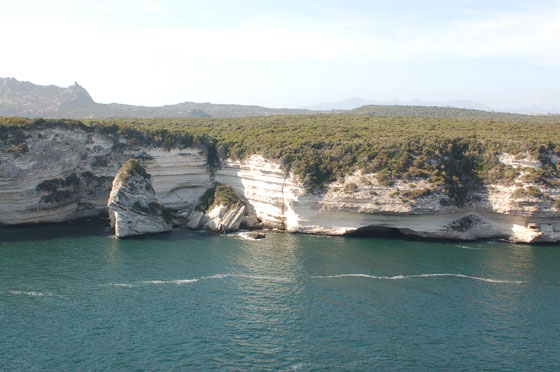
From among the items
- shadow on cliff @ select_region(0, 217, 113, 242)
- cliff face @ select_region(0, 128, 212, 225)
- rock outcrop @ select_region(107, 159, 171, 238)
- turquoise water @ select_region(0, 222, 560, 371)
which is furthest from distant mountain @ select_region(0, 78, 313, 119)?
turquoise water @ select_region(0, 222, 560, 371)

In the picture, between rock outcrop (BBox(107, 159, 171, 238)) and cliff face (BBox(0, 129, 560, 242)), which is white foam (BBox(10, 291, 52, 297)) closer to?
rock outcrop (BBox(107, 159, 171, 238))

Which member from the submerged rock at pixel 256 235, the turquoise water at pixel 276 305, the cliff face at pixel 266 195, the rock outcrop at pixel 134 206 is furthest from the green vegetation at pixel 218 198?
the turquoise water at pixel 276 305

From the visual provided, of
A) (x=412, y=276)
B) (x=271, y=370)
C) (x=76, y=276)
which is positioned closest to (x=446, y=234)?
(x=412, y=276)

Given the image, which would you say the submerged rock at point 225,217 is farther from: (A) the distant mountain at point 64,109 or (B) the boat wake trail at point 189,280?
(A) the distant mountain at point 64,109

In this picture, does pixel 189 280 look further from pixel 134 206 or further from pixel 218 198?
pixel 218 198

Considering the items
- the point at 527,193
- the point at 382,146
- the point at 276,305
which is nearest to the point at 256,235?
the point at 276,305

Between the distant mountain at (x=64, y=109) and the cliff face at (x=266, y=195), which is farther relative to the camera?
the distant mountain at (x=64, y=109)
